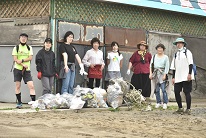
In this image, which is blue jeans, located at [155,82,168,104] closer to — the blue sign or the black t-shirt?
the black t-shirt

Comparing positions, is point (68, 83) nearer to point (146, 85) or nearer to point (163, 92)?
point (146, 85)

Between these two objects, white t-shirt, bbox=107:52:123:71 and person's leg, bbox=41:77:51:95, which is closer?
person's leg, bbox=41:77:51:95

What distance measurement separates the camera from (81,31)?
15.3m

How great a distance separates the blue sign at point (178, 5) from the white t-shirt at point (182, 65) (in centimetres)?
358

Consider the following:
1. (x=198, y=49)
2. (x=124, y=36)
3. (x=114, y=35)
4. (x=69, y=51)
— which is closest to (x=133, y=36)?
(x=124, y=36)

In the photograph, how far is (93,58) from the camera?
15.0 metres

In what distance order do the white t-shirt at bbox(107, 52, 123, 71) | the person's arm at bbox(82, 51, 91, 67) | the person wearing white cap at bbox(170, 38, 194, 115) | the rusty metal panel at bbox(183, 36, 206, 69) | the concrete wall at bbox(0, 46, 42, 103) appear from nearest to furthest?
the person wearing white cap at bbox(170, 38, 194, 115) < the concrete wall at bbox(0, 46, 42, 103) < the person's arm at bbox(82, 51, 91, 67) < the white t-shirt at bbox(107, 52, 123, 71) < the rusty metal panel at bbox(183, 36, 206, 69)

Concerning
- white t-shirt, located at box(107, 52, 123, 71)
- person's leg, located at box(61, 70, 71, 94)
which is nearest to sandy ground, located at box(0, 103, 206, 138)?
person's leg, located at box(61, 70, 71, 94)

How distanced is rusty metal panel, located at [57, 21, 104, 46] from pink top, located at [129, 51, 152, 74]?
1.11 m

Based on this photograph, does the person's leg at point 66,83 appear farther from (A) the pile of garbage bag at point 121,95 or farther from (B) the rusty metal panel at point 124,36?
(B) the rusty metal panel at point 124,36

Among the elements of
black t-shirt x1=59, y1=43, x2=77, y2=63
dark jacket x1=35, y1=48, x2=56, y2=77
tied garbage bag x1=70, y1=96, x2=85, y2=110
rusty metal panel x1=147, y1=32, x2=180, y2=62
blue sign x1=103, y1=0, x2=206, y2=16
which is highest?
blue sign x1=103, y1=0, x2=206, y2=16

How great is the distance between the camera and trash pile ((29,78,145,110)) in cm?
1273

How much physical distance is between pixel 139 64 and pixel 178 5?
3520mm

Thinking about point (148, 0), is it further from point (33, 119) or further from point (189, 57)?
point (33, 119)
